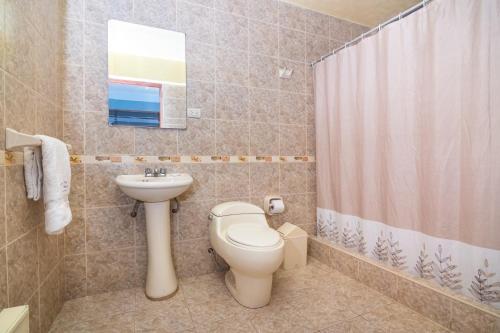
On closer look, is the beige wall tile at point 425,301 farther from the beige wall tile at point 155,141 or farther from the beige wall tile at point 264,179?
the beige wall tile at point 155,141

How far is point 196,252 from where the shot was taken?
5.94 ft

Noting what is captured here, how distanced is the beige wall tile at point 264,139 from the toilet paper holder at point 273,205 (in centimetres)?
37

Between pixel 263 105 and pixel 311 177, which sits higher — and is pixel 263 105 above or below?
above

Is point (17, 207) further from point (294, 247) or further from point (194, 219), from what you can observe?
point (294, 247)

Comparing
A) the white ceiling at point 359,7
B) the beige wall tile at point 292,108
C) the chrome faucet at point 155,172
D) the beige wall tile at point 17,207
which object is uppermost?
the white ceiling at point 359,7

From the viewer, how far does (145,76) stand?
5.48 ft

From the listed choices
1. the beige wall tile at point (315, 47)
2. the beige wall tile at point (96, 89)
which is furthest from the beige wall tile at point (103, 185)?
the beige wall tile at point (315, 47)

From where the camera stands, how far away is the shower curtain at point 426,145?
112 cm

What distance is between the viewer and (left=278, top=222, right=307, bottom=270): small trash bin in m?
1.90

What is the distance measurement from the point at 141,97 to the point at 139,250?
40.7 inches

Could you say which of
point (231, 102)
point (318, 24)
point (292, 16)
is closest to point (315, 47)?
point (318, 24)

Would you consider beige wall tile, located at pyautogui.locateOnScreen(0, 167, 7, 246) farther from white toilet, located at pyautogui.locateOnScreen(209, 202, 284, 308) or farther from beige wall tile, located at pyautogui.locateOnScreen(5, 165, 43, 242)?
white toilet, located at pyautogui.locateOnScreen(209, 202, 284, 308)

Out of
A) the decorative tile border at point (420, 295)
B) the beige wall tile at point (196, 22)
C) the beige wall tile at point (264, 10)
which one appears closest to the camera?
the decorative tile border at point (420, 295)

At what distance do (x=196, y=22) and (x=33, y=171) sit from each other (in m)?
1.42
